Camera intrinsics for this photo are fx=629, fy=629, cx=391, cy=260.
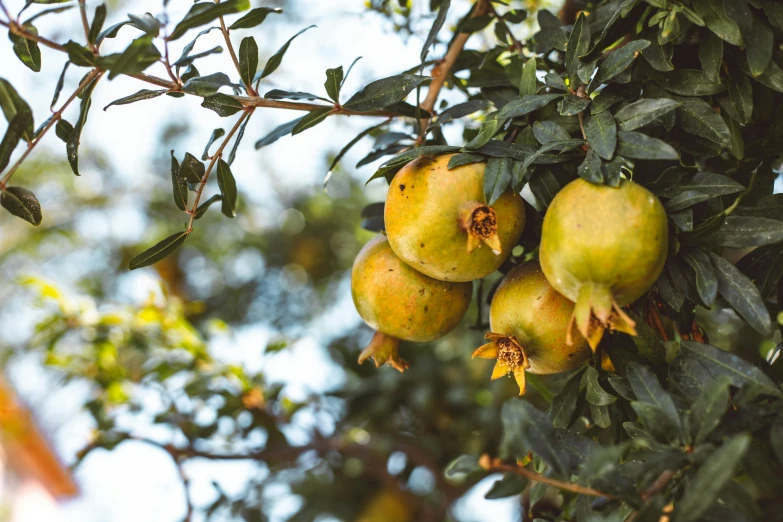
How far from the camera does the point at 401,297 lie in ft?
4.27

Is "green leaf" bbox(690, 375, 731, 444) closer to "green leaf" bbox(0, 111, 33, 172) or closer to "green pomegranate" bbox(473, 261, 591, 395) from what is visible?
"green pomegranate" bbox(473, 261, 591, 395)

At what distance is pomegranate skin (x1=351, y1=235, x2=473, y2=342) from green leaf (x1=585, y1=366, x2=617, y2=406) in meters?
0.31

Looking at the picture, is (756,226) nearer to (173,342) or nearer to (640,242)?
(640,242)

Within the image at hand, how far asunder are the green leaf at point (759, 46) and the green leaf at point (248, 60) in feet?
2.97

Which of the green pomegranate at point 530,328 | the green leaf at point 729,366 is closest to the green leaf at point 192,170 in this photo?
the green pomegranate at point 530,328

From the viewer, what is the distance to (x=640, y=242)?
0.96 m

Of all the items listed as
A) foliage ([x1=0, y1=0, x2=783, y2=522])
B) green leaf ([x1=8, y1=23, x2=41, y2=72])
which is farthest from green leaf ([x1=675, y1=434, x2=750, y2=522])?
green leaf ([x1=8, y1=23, x2=41, y2=72])

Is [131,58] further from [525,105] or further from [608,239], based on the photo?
[608,239]

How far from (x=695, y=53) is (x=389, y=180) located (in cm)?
67

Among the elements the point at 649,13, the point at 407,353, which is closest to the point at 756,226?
the point at 649,13

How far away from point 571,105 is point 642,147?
0.59ft

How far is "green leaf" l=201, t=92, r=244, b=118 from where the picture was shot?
1195mm

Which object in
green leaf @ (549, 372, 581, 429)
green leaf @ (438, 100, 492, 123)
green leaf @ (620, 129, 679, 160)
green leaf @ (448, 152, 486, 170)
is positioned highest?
green leaf @ (620, 129, 679, 160)

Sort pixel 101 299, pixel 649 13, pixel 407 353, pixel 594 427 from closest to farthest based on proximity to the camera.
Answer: pixel 649 13, pixel 594 427, pixel 407 353, pixel 101 299
